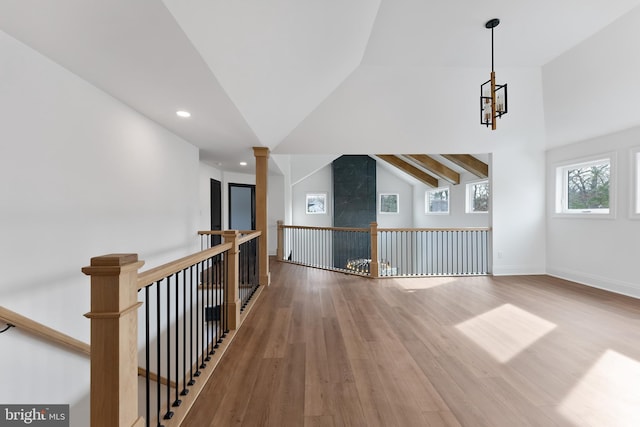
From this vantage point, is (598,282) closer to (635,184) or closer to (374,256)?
(635,184)

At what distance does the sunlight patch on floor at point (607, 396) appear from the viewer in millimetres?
1598

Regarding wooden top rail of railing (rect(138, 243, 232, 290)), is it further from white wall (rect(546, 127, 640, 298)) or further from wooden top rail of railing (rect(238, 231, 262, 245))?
white wall (rect(546, 127, 640, 298))

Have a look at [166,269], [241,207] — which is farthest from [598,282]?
[241,207]

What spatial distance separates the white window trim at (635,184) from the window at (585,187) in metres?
0.26

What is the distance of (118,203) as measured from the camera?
275cm

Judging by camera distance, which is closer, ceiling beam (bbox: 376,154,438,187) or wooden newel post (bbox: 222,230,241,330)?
wooden newel post (bbox: 222,230,241,330)

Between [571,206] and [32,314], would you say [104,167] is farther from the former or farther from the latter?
[571,206]

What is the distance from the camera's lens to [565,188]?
4832mm

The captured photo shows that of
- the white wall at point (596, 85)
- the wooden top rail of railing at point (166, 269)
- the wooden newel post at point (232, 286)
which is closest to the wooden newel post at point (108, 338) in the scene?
the wooden top rail of railing at point (166, 269)

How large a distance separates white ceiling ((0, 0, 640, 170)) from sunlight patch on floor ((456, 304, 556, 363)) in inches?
121

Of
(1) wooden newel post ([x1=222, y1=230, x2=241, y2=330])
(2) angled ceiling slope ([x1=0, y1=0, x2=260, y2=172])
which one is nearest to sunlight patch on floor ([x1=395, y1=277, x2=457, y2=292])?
(1) wooden newel post ([x1=222, y1=230, x2=241, y2=330])

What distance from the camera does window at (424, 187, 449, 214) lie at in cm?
876

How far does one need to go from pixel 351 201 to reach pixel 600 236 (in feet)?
22.5

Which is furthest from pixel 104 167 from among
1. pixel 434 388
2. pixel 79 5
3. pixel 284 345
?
pixel 434 388
